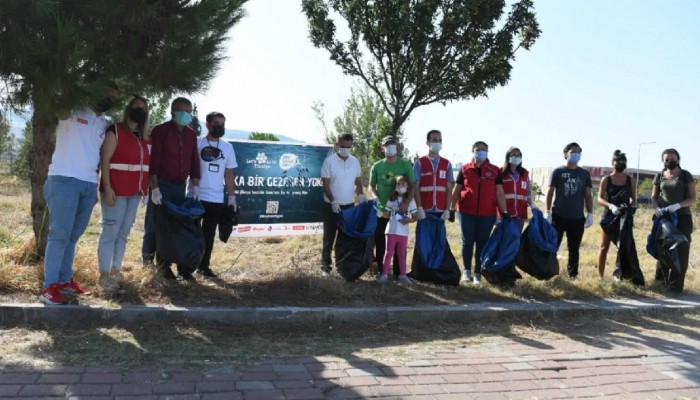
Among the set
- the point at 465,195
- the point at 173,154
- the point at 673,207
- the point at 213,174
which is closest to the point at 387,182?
the point at 465,195

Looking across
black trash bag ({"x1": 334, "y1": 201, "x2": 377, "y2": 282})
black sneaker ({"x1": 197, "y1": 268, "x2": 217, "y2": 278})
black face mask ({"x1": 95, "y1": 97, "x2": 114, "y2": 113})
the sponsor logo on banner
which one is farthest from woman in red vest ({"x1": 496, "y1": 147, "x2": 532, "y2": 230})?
black face mask ({"x1": 95, "y1": 97, "x2": 114, "y2": 113})

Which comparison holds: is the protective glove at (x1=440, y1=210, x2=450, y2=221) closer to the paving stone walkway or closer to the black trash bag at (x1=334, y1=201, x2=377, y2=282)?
the black trash bag at (x1=334, y1=201, x2=377, y2=282)

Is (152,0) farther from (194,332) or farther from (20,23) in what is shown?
(194,332)

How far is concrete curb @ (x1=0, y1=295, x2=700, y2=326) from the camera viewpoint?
15.4ft

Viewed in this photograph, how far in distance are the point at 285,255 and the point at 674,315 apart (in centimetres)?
493

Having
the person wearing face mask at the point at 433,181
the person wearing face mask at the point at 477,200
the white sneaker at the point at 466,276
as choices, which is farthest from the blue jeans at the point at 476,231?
the person wearing face mask at the point at 433,181

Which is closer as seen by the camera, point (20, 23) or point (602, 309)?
point (20, 23)

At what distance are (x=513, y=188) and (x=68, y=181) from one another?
488 cm

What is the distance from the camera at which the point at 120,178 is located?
5113 mm

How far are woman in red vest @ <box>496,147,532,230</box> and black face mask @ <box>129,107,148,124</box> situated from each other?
13.5 feet

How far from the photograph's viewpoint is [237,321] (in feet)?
16.7

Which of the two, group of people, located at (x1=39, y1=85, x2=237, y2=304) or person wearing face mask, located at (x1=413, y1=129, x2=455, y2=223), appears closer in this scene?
group of people, located at (x1=39, y1=85, x2=237, y2=304)

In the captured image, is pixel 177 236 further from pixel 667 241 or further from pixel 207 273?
pixel 667 241

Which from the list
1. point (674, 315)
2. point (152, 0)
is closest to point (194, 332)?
point (152, 0)
